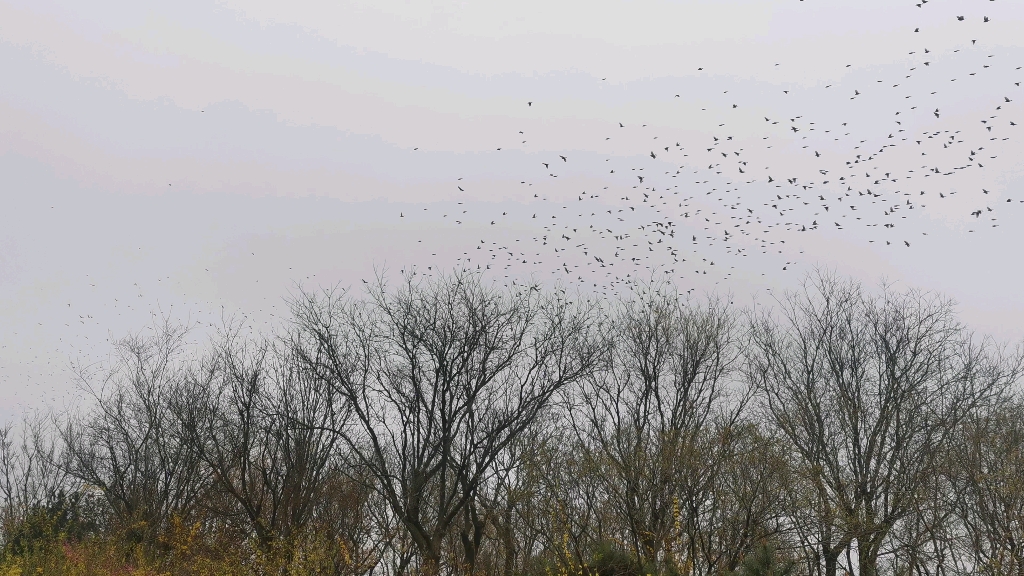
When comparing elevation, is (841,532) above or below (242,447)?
below

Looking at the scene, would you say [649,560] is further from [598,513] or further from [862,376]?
[862,376]

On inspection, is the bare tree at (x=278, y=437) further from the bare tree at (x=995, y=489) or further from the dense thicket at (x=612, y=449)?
the bare tree at (x=995, y=489)

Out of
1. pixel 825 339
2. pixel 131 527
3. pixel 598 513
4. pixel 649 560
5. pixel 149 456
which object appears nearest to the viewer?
pixel 649 560

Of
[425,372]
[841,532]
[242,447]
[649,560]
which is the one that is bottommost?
[649,560]

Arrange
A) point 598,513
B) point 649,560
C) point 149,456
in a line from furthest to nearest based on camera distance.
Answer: point 149,456 < point 598,513 < point 649,560

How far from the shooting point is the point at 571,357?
76.8 feet

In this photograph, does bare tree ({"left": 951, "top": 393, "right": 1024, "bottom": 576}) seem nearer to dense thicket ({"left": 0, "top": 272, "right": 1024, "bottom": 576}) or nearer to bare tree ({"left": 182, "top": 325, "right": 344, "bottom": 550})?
dense thicket ({"left": 0, "top": 272, "right": 1024, "bottom": 576})

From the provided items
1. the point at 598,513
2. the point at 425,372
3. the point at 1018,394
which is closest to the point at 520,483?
the point at 598,513

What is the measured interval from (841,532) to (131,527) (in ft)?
64.7

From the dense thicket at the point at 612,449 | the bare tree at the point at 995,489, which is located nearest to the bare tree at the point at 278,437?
the dense thicket at the point at 612,449

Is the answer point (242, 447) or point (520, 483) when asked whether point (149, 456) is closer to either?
point (242, 447)

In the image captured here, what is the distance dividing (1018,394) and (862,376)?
577 centimetres

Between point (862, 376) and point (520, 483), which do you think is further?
point (520, 483)

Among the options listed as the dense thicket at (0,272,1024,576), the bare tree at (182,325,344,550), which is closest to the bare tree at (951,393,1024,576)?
the dense thicket at (0,272,1024,576)
